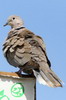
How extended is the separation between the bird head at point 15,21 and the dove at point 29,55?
0.88 meters

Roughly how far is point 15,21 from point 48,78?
6.85 feet

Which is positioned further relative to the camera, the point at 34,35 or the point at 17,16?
the point at 17,16

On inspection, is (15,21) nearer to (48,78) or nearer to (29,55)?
(29,55)

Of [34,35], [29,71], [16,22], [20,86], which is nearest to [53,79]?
[29,71]

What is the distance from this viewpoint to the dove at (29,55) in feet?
10.2

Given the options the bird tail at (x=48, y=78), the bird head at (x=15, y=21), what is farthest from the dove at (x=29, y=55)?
the bird head at (x=15, y=21)

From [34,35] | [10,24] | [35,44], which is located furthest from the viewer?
[10,24]

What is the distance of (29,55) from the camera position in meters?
3.34

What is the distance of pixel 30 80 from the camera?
243 cm

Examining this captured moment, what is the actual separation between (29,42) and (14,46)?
0.23 meters

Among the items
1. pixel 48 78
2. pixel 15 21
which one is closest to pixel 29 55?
pixel 48 78

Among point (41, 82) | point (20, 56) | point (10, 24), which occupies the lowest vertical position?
point (41, 82)

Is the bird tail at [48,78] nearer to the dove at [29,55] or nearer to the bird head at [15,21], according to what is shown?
the dove at [29,55]

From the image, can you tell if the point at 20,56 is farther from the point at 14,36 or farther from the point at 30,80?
the point at 30,80
